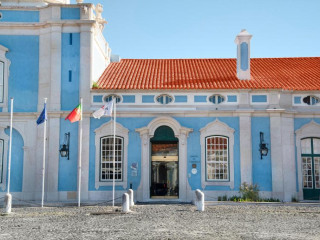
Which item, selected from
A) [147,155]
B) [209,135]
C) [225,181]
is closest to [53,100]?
[147,155]

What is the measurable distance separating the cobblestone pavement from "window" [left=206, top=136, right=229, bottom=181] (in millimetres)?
2878

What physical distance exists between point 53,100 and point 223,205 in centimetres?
893

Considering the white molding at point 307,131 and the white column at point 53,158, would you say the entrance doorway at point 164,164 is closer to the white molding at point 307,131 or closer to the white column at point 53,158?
the white column at point 53,158

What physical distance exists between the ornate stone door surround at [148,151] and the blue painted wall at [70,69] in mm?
3374

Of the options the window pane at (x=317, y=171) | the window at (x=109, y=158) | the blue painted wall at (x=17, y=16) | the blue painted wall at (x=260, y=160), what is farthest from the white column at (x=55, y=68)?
the window pane at (x=317, y=171)

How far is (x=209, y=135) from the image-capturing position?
803 inches

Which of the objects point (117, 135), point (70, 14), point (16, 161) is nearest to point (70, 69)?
point (70, 14)

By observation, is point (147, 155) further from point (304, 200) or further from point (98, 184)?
point (304, 200)

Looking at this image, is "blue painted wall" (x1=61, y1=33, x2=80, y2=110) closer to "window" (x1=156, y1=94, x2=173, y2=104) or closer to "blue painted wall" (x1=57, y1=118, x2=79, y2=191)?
"blue painted wall" (x1=57, y1=118, x2=79, y2=191)

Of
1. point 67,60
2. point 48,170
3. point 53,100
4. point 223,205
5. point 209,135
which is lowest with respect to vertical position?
point 223,205

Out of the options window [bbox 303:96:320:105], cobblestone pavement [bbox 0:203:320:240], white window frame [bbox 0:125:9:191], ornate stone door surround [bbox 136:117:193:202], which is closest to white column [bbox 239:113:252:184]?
ornate stone door surround [bbox 136:117:193:202]

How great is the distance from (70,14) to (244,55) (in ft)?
28.7

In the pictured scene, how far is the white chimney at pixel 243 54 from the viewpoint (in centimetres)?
2220

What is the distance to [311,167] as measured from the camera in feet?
67.9
